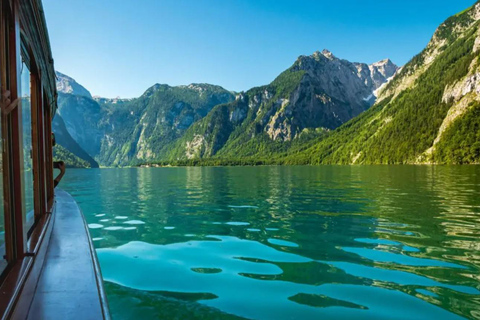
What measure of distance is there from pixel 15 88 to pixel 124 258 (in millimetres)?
6057

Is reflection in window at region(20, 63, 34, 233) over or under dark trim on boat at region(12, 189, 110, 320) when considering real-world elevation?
over

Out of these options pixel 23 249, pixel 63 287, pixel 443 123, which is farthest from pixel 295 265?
pixel 443 123

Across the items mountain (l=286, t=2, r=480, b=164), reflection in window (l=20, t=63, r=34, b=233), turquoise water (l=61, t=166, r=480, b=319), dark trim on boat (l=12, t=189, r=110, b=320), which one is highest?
mountain (l=286, t=2, r=480, b=164)

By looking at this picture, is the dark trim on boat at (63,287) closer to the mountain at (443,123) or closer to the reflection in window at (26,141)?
the reflection in window at (26,141)

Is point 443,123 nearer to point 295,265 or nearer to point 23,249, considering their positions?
point 295,265

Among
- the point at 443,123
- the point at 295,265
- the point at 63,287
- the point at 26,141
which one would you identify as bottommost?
the point at 295,265

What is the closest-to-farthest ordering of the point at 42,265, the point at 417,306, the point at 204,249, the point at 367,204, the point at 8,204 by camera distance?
the point at 8,204
the point at 42,265
the point at 417,306
the point at 204,249
the point at 367,204

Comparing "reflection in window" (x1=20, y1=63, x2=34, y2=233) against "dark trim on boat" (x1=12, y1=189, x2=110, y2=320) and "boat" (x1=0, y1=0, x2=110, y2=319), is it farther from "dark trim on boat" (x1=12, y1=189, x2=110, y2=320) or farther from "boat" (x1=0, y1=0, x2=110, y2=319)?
"dark trim on boat" (x1=12, y1=189, x2=110, y2=320)

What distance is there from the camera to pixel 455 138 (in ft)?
458

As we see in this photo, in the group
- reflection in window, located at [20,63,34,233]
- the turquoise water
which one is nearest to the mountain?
the turquoise water

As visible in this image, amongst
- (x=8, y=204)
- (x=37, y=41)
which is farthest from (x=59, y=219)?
(x=8, y=204)

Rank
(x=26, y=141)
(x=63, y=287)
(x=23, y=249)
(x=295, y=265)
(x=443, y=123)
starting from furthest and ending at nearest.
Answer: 1. (x=443, y=123)
2. (x=295, y=265)
3. (x=26, y=141)
4. (x=23, y=249)
5. (x=63, y=287)

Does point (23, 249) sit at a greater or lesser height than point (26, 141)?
lesser

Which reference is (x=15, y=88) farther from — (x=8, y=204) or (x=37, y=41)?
(x=37, y=41)
